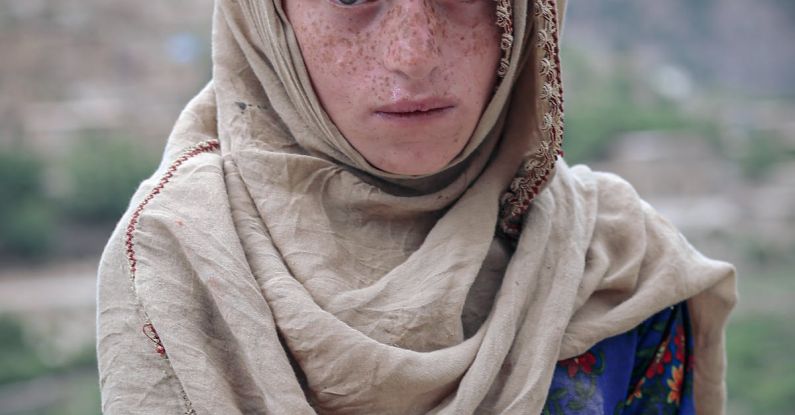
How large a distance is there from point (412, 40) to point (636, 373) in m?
0.50

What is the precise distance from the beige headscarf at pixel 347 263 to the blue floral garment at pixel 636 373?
0.12ft

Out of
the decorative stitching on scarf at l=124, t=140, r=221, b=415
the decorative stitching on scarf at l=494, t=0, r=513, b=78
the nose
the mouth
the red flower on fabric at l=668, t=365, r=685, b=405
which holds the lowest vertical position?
the decorative stitching on scarf at l=124, t=140, r=221, b=415

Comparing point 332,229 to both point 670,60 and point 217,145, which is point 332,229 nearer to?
point 217,145

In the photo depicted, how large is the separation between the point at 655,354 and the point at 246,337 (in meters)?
0.53

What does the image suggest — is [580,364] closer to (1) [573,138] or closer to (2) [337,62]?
(2) [337,62]

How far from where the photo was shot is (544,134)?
1.26m

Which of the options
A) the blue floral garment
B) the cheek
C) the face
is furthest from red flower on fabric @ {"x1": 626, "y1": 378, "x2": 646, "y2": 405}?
the cheek

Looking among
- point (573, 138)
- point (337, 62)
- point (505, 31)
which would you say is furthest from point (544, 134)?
point (573, 138)

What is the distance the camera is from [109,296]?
1.16 metres

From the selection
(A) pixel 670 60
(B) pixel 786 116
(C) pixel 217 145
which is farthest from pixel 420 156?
(A) pixel 670 60

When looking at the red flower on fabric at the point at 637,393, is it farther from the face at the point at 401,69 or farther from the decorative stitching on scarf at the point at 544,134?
the face at the point at 401,69

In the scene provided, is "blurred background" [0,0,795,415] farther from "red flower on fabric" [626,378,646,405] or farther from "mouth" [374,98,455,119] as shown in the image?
"mouth" [374,98,455,119]

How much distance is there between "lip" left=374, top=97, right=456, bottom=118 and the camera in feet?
3.81

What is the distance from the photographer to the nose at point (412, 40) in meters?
1.14
